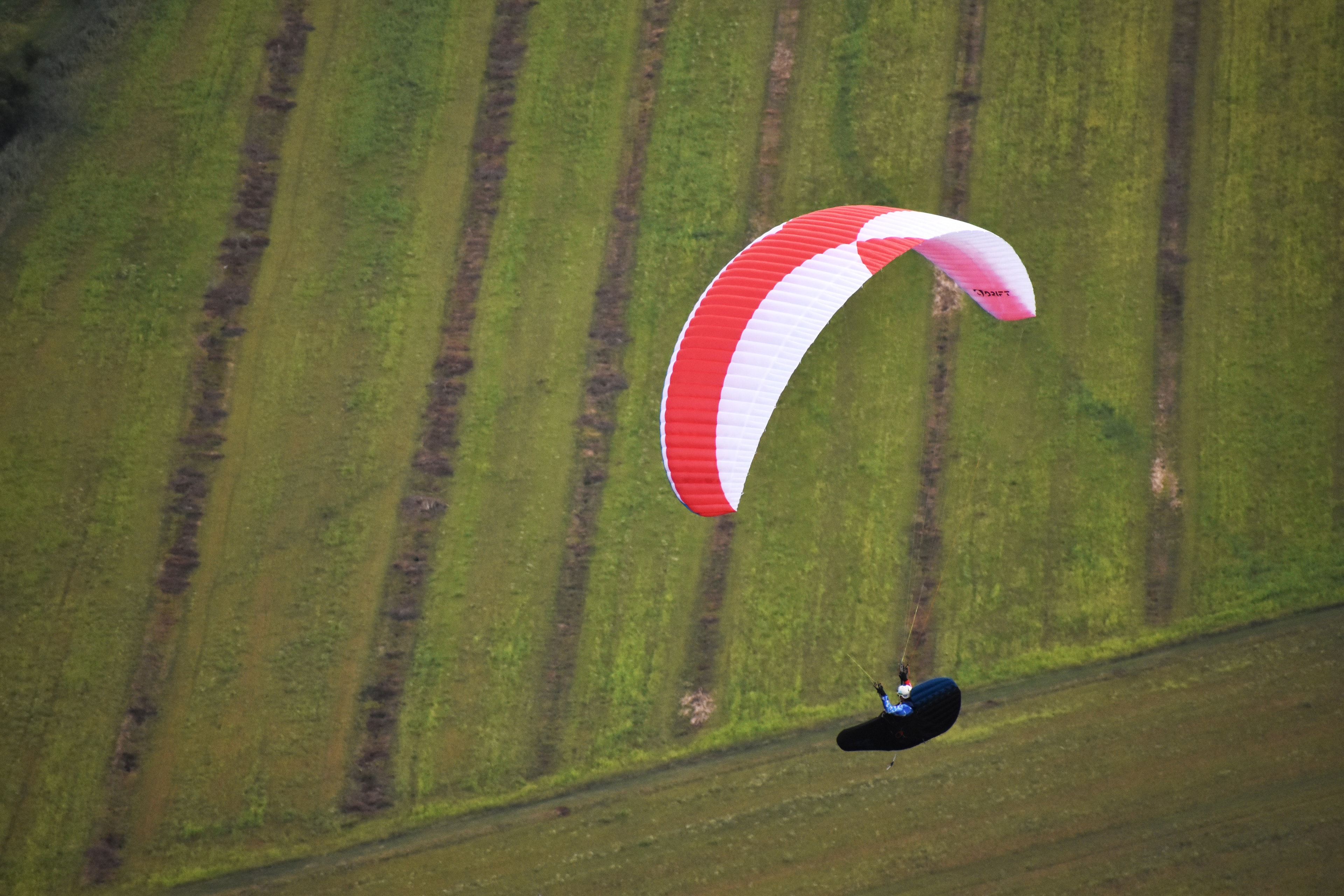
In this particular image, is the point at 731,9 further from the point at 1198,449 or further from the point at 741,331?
the point at 1198,449

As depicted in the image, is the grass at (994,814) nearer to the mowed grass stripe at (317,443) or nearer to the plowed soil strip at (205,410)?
the mowed grass stripe at (317,443)

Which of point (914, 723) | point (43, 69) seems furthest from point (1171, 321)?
point (43, 69)

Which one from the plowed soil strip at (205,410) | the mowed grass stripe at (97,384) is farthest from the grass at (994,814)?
the mowed grass stripe at (97,384)

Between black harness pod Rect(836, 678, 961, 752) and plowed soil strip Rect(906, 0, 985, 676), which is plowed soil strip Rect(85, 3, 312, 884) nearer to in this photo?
black harness pod Rect(836, 678, 961, 752)

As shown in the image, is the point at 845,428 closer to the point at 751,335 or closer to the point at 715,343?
the point at 751,335

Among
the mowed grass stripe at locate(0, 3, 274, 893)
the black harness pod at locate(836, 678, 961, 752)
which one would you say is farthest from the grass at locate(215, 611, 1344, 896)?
the mowed grass stripe at locate(0, 3, 274, 893)
